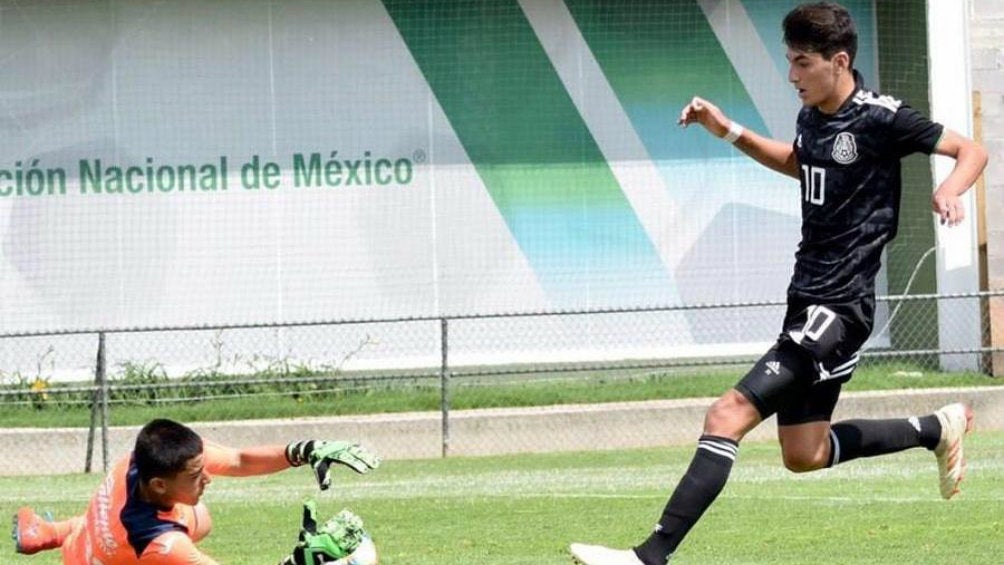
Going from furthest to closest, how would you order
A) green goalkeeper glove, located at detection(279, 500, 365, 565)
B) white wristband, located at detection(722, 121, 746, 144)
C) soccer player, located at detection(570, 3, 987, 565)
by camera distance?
white wristband, located at detection(722, 121, 746, 144), soccer player, located at detection(570, 3, 987, 565), green goalkeeper glove, located at detection(279, 500, 365, 565)

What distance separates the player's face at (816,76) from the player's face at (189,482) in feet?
9.57

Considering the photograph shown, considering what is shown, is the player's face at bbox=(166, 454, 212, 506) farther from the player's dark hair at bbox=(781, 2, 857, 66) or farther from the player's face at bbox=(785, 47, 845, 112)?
the player's dark hair at bbox=(781, 2, 857, 66)

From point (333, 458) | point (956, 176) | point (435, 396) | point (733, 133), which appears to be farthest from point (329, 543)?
point (435, 396)

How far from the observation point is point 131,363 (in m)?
21.1

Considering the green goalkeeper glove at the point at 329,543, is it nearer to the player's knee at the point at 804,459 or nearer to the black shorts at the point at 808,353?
the black shorts at the point at 808,353

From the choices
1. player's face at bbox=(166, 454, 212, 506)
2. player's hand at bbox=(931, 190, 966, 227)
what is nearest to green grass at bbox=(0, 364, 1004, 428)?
player's face at bbox=(166, 454, 212, 506)

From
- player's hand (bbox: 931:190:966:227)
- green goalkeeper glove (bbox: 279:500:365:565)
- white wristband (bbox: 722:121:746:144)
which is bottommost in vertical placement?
green goalkeeper glove (bbox: 279:500:365:565)

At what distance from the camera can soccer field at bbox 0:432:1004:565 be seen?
1048 centimetres

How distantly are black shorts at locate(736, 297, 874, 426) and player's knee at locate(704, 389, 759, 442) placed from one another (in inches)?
1.5

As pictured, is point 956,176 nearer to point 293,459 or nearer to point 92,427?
point 293,459

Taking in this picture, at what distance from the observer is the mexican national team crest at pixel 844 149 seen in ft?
27.2

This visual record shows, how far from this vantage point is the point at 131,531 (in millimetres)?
7785

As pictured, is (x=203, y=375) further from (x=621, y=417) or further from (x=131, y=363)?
(x=621, y=417)

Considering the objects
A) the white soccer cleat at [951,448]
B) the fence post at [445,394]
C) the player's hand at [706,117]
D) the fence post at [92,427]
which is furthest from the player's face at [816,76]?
the fence post at [92,427]
